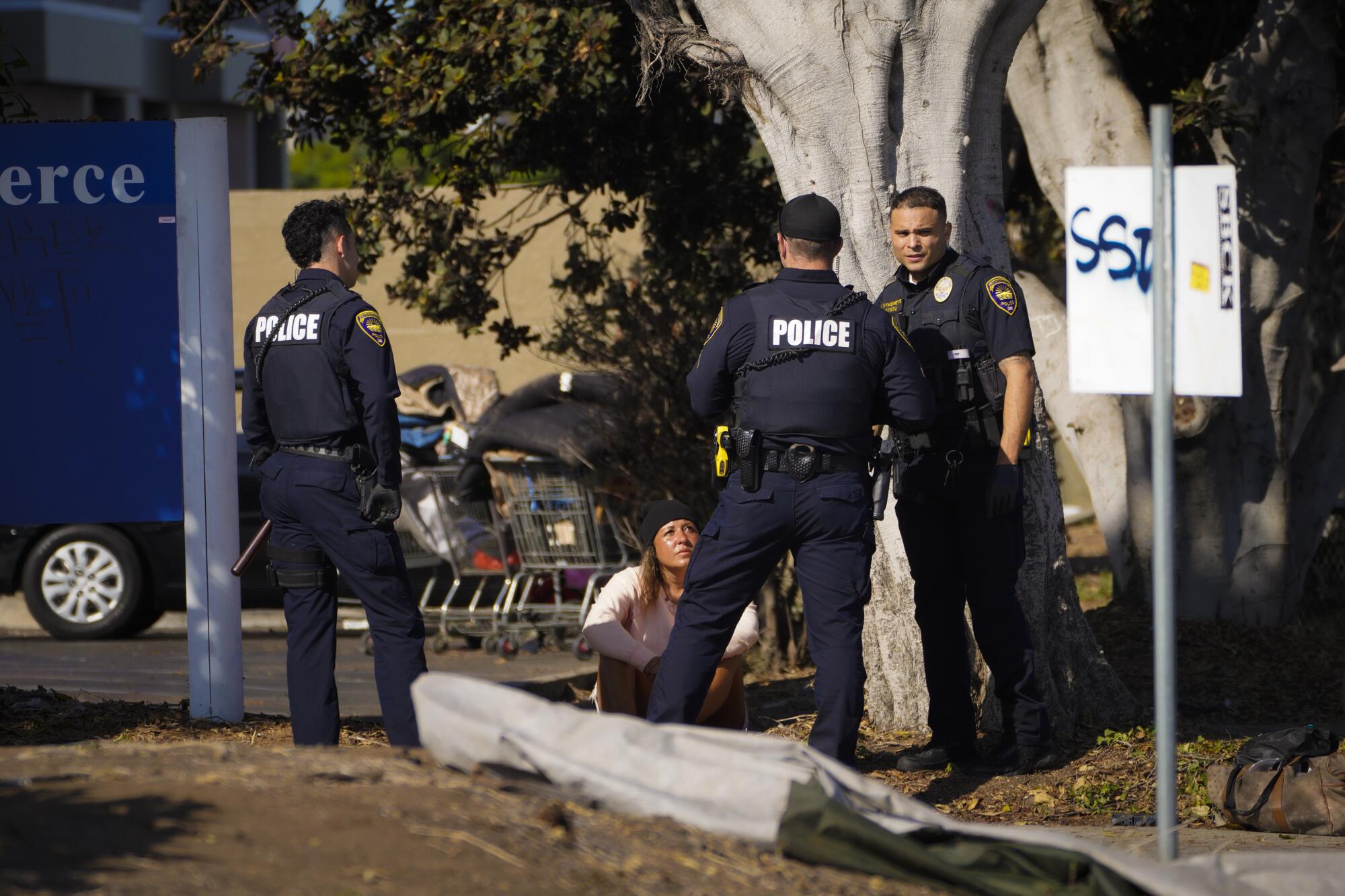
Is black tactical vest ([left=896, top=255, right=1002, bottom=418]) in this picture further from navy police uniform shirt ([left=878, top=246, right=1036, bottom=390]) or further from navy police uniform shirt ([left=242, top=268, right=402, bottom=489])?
navy police uniform shirt ([left=242, top=268, right=402, bottom=489])

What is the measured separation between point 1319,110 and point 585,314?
14.3 ft

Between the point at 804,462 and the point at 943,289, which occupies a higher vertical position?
the point at 943,289

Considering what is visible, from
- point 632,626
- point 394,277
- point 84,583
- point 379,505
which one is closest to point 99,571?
point 84,583

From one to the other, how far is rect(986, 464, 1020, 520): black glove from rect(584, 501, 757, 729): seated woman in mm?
953

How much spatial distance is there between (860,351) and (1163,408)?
4.78 feet

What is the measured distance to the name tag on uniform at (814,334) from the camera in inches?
203

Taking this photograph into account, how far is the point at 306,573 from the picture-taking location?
17.8ft

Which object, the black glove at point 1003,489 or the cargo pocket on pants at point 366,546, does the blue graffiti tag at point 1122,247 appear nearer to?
the black glove at point 1003,489

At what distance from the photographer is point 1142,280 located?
13.2 ft

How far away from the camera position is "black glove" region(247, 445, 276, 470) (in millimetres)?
5574

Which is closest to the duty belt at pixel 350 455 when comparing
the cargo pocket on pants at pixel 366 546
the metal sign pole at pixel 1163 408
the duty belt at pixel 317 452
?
the duty belt at pixel 317 452

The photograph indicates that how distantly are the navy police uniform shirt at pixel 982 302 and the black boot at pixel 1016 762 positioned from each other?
1466 millimetres

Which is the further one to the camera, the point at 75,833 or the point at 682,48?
the point at 682,48

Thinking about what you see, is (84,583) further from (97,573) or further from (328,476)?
(328,476)
